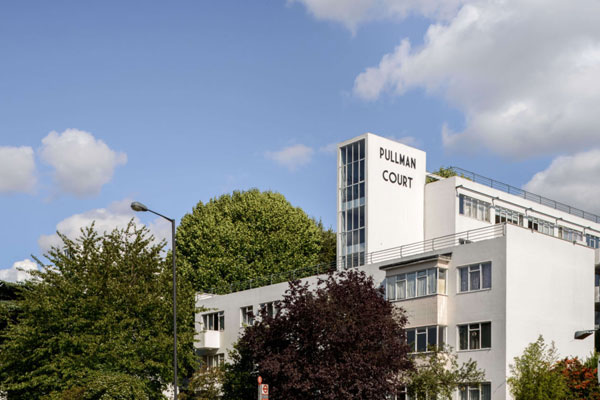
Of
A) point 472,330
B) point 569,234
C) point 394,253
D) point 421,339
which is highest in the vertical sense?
point 569,234

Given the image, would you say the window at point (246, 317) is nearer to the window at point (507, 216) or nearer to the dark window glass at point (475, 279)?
the dark window glass at point (475, 279)

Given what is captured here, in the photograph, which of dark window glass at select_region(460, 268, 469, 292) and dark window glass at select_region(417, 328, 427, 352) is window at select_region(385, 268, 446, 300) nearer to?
dark window glass at select_region(460, 268, 469, 292)

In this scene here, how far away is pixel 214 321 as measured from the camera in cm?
5978

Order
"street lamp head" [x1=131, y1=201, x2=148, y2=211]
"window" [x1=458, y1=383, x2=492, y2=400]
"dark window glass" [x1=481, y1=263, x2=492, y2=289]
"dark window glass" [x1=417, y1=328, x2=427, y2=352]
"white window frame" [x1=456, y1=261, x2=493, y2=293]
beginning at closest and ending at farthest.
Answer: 1. "street lamp head" [x1=131, y1=201, x2=148, y2=211]
2. "window" [x1=458, y1=383, x2=492, y2=400]
3. "dark window glass" [x1=481, y1=263, x2=492, y2=289]
4. "white window frame" [x1=456, y1=261, x2=493, y2=293]
5. "dark window glass" [x1=417, y1=328, x2=427, y2=352]

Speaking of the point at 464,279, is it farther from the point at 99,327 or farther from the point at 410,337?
the point at 99,327

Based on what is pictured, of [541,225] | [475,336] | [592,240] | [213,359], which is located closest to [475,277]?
[475,336]

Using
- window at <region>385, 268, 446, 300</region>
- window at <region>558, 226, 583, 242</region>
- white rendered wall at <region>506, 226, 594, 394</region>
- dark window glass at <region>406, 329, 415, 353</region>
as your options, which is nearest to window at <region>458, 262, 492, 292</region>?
window at <region>385, 268, 446, 300</region>

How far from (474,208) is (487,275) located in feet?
90.5

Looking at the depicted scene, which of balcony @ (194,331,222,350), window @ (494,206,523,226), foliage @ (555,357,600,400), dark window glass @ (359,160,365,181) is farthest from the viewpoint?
window @ (494,206,523,226)

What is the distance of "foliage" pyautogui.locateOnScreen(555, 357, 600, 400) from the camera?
1478 inches

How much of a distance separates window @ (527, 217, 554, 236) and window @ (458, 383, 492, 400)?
119 ft

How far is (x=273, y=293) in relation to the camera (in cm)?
5381

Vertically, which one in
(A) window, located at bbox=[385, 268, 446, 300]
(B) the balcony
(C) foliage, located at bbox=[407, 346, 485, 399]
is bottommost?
(C) foliage, located at bbox=[407, 346, 485, 399]

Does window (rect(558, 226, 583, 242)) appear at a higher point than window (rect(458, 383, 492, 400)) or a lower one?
higher
